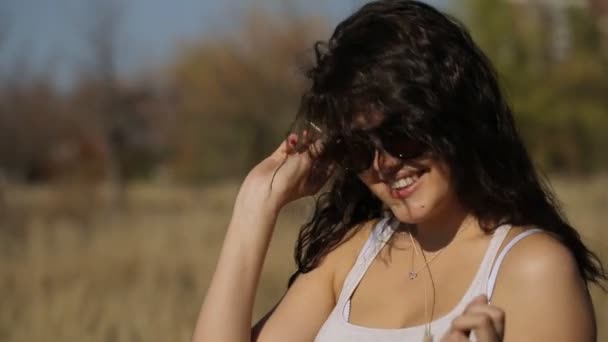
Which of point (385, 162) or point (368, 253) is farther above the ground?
point (385, 162)

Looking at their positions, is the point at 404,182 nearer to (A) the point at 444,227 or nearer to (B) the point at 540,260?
(A) the point at 444,227

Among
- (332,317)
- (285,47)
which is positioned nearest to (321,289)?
(332,317)

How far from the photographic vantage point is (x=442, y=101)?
6.10 ft

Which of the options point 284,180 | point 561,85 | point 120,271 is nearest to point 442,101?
point 284,180

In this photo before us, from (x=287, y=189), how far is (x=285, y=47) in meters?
23.4

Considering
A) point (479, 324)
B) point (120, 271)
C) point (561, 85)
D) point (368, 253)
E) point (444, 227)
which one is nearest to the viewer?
point (479, 324)

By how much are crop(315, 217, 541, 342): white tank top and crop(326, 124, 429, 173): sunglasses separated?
0.21m

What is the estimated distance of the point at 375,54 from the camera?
1898 millimetres

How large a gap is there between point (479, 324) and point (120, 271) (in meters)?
6.97

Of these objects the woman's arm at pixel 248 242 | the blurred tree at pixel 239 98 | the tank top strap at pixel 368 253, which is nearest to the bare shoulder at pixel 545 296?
the tank top strap at pixel 368 253

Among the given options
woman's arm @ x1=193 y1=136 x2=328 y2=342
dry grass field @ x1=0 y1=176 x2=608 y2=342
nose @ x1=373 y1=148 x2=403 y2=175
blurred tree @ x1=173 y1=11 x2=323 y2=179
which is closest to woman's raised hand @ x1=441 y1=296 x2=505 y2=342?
nose @ x1=373 y1=148 x2=403 y2=175

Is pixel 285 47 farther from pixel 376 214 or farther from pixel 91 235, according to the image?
pixel 376 214

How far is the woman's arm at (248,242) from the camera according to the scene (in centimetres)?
213

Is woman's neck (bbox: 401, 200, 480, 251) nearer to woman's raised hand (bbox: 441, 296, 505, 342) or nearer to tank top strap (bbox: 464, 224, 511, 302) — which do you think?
tank top strap (bbox: 464, 224, 511, 302)
